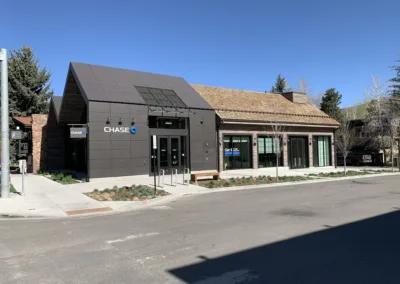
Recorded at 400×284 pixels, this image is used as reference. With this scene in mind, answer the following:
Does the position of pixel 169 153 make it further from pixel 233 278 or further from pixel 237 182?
pixel 233 278

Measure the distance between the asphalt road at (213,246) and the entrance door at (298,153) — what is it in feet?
54.5

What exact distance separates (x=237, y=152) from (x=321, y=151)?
375 inches

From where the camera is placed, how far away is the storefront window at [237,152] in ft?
76.7

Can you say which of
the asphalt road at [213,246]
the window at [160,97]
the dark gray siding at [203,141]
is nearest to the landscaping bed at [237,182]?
the dark gray siding at [203,141]

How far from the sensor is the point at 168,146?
2023 centimetres

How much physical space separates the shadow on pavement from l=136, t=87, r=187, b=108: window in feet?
48.5

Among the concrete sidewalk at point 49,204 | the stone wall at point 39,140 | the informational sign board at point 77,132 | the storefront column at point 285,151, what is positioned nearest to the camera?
the concrete sidewalk at point 49,204

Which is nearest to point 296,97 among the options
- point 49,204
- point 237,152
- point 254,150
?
point 254,150

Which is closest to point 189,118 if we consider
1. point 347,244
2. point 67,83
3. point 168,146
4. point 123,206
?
point 168,146

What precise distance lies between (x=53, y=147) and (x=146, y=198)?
17.3 m

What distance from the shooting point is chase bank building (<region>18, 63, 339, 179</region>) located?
18.1 m

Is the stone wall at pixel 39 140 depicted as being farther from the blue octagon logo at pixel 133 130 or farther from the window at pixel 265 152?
the window at pixel 265 152

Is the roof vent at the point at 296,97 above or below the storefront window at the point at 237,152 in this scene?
above

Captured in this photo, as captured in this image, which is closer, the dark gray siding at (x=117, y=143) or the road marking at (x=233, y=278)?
the road marking at (x=233, y=278)
